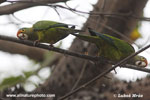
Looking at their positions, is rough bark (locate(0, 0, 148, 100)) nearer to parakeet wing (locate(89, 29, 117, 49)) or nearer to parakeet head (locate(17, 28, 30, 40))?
parakeet wing (locate(89, 29, 117, 49))

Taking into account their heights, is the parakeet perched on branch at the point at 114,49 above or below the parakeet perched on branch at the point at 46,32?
below

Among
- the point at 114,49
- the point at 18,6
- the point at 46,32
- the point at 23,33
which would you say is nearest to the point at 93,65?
the point at 114,49

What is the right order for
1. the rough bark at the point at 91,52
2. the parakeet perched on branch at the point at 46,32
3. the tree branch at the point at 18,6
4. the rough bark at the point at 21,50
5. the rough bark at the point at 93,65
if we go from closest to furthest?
the tree branch at the point at 18,6 < the parakeet perched on branch at the point at 46,32 < the rough bark at the point at 93,65 < the rough bark at the point at 91,52 < the rough bark at the point at 21,50

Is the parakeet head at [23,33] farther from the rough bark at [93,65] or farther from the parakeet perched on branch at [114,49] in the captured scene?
the rough bark at [93,65]

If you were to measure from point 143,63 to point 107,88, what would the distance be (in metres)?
1.65

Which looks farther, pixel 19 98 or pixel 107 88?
pixel 107 88

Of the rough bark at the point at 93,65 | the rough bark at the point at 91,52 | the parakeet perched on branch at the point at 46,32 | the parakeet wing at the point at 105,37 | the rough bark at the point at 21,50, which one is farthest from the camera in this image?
the rough bark at the point at 21,50

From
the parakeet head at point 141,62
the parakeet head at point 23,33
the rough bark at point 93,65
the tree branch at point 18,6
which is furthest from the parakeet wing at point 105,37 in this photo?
the rough bark at point 93,65

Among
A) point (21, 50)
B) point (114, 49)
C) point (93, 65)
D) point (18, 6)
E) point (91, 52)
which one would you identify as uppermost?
point (21, 50)

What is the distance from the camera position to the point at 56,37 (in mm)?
3531

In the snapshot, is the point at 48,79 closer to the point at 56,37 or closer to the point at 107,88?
the point at 107,88

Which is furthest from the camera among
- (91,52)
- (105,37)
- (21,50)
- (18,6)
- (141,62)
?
(21,50)

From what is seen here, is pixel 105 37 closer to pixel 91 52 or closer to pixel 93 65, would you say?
pixel 91 52

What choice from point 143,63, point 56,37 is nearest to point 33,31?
point 56,37
